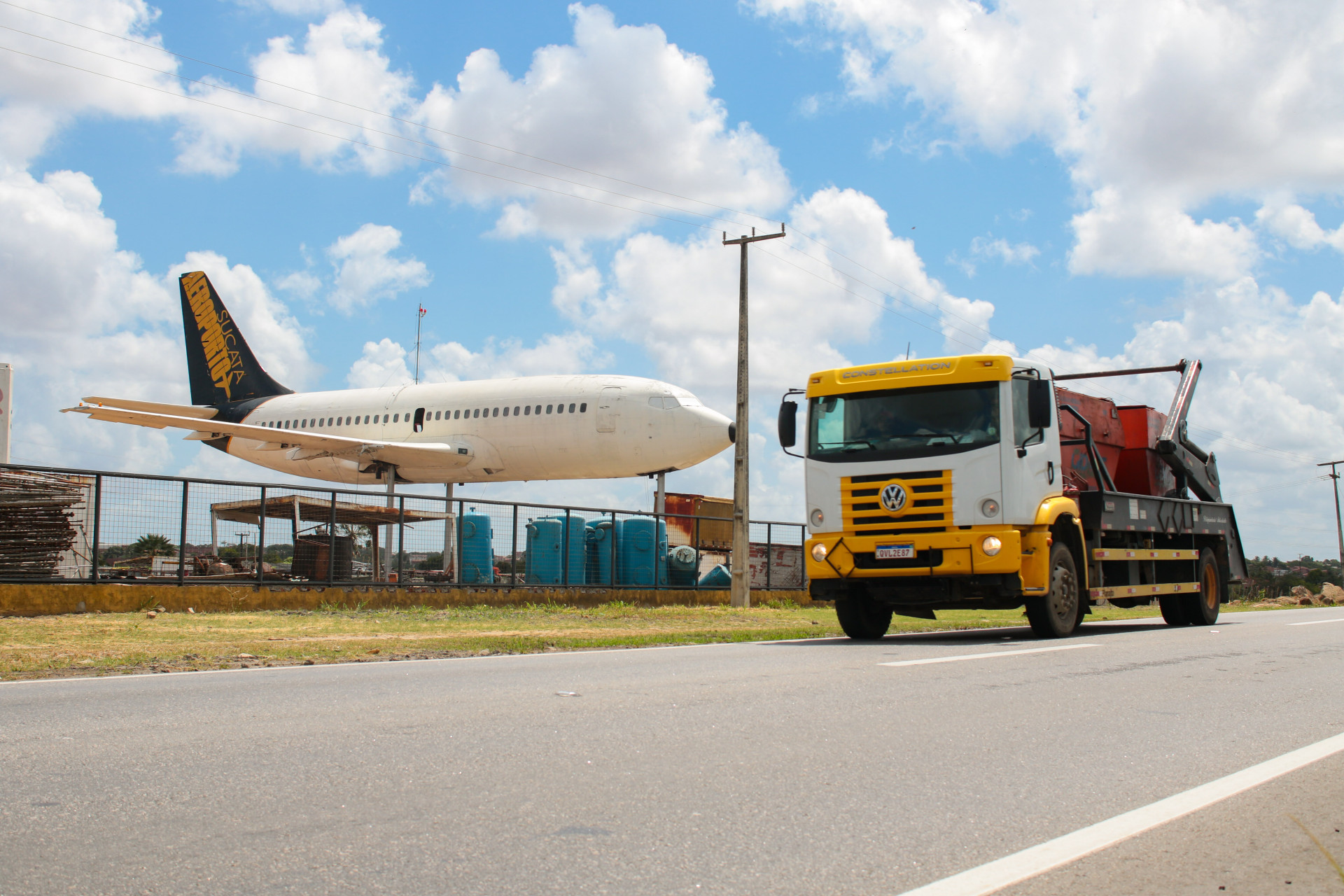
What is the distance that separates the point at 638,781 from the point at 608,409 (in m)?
24.5

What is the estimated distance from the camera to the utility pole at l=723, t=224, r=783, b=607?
74.1 ft

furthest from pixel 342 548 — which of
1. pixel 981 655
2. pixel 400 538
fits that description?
pixel 981 655

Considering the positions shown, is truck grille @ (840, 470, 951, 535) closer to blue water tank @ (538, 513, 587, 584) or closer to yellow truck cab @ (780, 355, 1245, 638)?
yellow truck cab @ (780, 355, 1245, 638)

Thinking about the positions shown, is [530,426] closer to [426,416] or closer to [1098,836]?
[426,416]

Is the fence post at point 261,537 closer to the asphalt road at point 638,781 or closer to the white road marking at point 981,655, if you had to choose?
the asphalt road at point 638,781

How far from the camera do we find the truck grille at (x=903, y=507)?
11.9m

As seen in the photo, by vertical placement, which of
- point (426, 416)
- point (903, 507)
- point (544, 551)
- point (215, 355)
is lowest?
point (544, 551)

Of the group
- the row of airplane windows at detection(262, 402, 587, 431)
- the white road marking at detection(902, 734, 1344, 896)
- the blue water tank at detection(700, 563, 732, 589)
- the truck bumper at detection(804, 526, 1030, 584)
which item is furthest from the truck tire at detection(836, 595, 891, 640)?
the row of airplane windows at detection(262, 402, 587, 431)

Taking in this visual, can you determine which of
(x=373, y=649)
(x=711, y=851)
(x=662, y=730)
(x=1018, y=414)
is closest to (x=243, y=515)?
(x=373, y=649)

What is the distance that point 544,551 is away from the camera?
2195 cm

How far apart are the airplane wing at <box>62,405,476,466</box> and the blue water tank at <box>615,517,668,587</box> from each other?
9.06 meters

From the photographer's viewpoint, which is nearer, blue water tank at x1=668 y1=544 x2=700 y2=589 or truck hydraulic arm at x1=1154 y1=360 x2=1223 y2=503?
truck hydraulic arm at x1=1154 y1=360 x2=1223 y2=503

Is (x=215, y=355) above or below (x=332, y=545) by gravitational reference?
above

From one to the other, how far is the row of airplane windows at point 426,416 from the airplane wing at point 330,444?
0.79m
